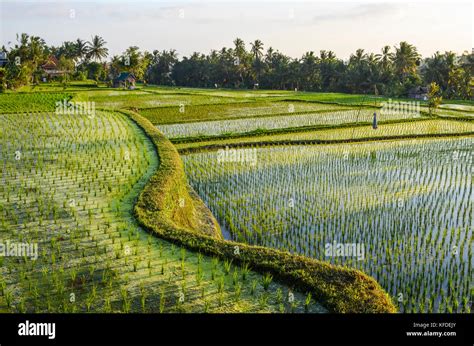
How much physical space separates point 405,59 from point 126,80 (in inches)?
954

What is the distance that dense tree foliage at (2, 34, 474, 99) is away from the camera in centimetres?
3534

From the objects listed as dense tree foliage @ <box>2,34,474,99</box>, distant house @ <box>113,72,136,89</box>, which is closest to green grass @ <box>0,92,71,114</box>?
dense tree foliage @ <box>2,34,474,99</box>

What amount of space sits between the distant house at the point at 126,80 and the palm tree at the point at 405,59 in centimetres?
2299

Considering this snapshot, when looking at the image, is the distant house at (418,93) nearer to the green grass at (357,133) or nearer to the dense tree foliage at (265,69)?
the dense tree foliage at (265,69)

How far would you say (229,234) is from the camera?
8203 millimetres

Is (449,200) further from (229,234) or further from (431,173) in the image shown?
(229,234)

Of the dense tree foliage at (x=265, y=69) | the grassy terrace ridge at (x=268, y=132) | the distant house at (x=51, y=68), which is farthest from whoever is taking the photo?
the distant house at (x=51, y=68)

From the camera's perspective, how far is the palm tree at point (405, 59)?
3978 cm

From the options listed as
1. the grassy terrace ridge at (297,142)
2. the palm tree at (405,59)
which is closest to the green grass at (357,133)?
the grassy terrace ridge at (297,142)

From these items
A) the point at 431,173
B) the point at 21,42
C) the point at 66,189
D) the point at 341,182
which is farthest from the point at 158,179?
the point at 21,42

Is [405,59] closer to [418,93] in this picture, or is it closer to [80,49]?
[418,93]

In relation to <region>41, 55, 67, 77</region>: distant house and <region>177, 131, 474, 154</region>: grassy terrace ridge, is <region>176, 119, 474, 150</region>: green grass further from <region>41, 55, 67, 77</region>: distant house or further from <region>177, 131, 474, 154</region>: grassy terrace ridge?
<region>41, 55, 67, 77</region>: distant house
